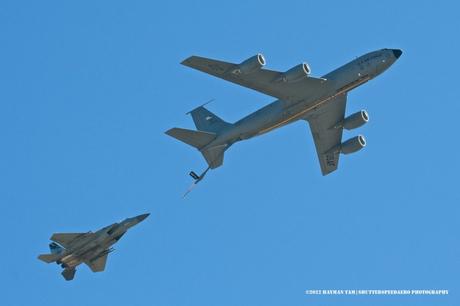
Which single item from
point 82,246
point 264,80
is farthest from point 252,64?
point 82,246

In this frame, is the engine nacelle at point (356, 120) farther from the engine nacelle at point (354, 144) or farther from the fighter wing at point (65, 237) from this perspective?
the fighter wing at point (65, 237)

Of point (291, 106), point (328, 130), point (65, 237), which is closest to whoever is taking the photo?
point (291, 106)

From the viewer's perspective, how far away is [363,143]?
A: 73.5 m

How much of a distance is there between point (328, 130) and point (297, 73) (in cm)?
975

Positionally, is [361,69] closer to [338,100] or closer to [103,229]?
[338,100]

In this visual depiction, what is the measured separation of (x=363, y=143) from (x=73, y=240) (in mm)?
23823

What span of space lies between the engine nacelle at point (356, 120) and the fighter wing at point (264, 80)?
5.47 m

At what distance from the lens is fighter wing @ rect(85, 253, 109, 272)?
7381 cm

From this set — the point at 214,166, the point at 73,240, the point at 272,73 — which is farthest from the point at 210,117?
the point at 73,240

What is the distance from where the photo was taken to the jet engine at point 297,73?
214 feet

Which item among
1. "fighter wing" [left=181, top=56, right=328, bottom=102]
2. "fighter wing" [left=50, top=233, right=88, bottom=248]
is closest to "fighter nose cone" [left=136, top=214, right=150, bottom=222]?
"fighter wing" [left=50, top=233, right=88, bottom=248]

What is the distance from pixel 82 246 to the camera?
71.8 metres

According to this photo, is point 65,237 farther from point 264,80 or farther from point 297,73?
point 297,73

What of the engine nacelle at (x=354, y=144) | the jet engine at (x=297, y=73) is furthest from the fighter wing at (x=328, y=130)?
the jet engine at (x=297, y=73)
